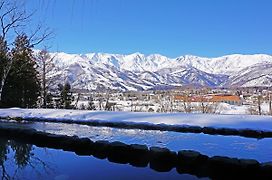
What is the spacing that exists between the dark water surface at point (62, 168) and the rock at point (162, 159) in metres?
0.22

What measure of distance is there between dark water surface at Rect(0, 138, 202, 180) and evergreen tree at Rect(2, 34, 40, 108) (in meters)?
14.3

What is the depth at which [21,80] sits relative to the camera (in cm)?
2173

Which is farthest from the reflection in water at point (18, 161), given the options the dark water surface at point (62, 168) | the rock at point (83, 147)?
the rock at point (83, 147)

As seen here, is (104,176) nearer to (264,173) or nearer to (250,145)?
(264,173)

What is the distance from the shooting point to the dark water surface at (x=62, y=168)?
5.41 m

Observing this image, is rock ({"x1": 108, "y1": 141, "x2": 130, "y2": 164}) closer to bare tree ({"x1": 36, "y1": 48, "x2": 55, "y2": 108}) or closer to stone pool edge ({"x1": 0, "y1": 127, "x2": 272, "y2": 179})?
stone pool edge ({"x1": 0, "y1": 127, "x2": 272, "y2": 179})

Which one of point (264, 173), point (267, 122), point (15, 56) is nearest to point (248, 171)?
point (264, 173)

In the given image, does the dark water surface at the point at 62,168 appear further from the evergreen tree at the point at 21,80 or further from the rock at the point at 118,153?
the evergreen tree at the point at 21,80

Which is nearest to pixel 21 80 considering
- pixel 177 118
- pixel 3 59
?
pixel 3 59

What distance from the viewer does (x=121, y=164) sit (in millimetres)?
6266

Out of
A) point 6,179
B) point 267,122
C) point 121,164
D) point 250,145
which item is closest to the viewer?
point 6,179

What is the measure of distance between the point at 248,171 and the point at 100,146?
3.07 meters

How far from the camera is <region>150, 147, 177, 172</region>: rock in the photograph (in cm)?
603

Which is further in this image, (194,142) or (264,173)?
(194,142)
